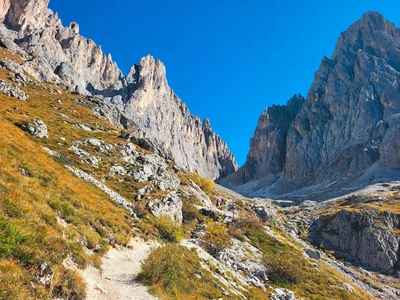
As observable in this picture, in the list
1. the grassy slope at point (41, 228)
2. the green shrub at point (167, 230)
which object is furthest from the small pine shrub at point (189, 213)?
the grassy slope at point (41, 228)

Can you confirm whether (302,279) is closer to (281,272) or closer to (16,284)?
(281,272)

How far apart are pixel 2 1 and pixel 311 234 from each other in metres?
242

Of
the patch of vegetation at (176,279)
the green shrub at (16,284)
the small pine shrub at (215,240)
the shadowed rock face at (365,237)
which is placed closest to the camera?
the green shrub at (16,284)

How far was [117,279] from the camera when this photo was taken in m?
14.4

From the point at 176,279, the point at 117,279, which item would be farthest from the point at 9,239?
the point at 176,279

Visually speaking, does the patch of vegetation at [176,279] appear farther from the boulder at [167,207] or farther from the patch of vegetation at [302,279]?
the patch of vegetation at [302,279]

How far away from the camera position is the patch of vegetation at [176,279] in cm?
1509

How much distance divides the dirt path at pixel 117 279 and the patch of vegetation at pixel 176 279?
78 centimetres

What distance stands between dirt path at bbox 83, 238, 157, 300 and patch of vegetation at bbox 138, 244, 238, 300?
0.78m

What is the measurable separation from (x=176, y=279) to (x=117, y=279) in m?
4.00

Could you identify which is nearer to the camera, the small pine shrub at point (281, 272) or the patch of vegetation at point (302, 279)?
the patch of vegetation at point (302, 279)

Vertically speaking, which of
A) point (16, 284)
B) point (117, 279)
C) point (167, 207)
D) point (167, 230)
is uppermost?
point (167, 207)

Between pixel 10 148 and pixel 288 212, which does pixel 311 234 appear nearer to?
pixel 288 212

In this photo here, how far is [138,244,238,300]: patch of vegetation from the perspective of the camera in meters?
15.1
